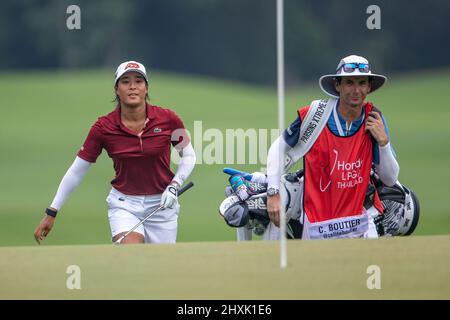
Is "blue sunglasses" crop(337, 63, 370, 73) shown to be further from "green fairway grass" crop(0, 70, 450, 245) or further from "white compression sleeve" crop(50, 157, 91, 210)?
"green fairway grass" crop(0, 70, 450, 245)

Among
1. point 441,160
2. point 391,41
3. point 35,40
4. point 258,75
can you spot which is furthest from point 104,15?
point 441,160

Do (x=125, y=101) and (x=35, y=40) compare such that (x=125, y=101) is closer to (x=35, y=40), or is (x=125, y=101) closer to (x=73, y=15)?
(x=73, y=15)

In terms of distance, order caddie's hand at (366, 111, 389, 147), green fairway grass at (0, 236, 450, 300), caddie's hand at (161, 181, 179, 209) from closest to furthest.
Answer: green fairway grass at (0, 236, 450, 300)
caddie's hand at (366, 111, 389, 147)
caddie's hand at (161, 181, 179, 209)

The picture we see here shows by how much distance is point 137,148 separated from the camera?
934 centimetres

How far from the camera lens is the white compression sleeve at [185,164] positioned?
952cm

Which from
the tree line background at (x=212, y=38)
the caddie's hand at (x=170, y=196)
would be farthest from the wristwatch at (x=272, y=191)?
the tree line background at (x=212, y=38)

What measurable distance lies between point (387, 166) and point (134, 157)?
6.61 feet

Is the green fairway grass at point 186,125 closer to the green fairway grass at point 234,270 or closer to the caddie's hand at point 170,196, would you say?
the caddie's hand at point 170,196

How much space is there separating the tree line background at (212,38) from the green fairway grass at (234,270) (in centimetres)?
5050

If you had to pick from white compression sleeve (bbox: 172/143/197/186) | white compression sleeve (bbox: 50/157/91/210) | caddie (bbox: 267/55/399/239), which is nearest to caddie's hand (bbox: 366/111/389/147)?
caddie (bbox: 267/55/399/239)

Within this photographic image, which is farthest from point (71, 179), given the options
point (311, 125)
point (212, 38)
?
point (212, 38)

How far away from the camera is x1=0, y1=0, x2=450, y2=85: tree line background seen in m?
59.5

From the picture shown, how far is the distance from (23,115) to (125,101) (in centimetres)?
3806

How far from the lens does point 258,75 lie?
63.5 meters
